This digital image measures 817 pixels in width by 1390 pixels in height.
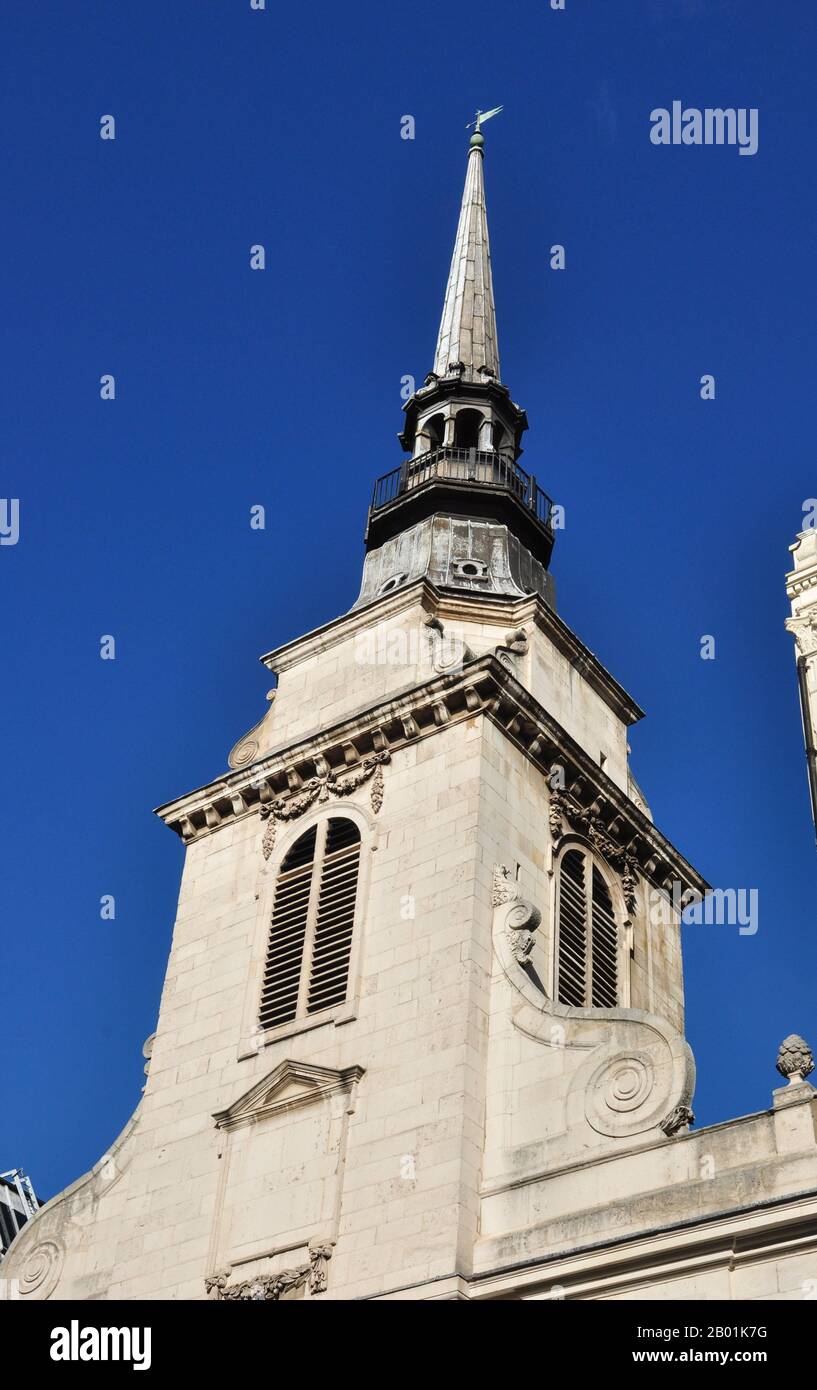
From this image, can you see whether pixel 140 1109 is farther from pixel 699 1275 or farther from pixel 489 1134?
pixel 699 1275

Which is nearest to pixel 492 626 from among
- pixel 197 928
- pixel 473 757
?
pixel 473 757

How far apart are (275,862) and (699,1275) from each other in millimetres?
14262

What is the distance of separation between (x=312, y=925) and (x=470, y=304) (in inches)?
940

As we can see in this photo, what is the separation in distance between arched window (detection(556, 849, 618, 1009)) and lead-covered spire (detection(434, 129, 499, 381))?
17.9m

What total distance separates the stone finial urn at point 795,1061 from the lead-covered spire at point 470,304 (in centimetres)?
2686

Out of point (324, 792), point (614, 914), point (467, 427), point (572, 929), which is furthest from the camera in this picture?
point (467, 427)

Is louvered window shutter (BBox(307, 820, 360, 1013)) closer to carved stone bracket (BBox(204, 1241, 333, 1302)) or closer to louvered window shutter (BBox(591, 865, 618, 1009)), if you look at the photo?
louvered window shutter (BBox(591, 865, 618, 1009))

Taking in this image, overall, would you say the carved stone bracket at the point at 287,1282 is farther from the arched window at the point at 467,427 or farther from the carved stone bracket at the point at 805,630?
the arched window at the point at 467,427

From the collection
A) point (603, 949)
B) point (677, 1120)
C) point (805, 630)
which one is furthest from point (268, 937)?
point (805, 630)

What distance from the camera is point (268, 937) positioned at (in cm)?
3816

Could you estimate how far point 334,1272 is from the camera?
3159 cm

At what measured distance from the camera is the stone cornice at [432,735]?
3803 cm

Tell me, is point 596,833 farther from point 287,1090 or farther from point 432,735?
point 287,1090

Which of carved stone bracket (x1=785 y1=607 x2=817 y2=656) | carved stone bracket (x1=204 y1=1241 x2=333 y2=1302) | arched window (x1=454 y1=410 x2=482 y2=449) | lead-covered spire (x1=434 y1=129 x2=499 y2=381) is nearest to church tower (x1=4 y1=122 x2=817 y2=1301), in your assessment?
carved stone bracket (x1=204 y1=1241 x2=333 y2=1302)
